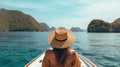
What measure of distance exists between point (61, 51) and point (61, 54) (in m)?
0.11

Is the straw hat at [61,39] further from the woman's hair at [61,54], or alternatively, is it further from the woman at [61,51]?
the woman's hair at [61,54]

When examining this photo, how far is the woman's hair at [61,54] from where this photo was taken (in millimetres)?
6215

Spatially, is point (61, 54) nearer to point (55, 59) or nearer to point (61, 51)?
point (61, 51)

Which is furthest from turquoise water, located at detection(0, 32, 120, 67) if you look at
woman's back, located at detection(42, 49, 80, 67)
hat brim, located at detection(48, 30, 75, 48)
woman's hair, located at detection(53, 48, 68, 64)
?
hat brim, located at detection(48, 30, 75, 48)

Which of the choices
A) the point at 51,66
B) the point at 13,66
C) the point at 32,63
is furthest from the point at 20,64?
the point at 51,66

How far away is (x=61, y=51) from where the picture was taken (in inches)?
245

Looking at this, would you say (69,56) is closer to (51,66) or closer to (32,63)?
(51,66)

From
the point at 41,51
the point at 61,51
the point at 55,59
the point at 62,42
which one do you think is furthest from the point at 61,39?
the point at 41,51

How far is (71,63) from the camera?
253 inches

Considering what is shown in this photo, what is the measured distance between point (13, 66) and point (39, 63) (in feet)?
19.8

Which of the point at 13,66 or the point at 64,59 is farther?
the point at 13,66

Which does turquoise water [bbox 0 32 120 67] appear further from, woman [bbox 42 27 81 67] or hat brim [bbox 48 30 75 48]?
hat brim [bbox 48 30 75 48]

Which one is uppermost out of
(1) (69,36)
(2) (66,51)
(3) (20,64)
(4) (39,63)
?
(1) (69,36)

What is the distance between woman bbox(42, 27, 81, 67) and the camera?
20.0 ft
